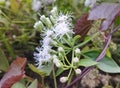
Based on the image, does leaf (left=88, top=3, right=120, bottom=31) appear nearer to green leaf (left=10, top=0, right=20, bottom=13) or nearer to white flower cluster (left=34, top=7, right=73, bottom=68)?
white flower cluster (left=34, top=7, right=73, bottom=68)

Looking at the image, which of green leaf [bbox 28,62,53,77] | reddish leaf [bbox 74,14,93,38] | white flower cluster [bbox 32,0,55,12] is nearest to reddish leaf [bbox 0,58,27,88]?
green leaf [bbox 28,62,53,77]

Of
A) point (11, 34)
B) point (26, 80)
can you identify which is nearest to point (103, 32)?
point (26, 80)

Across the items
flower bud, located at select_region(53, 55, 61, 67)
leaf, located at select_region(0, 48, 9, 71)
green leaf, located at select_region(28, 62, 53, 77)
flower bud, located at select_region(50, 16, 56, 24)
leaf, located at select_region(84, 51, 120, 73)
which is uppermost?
flower bud, located at select_region(50, 16, 56, 24)

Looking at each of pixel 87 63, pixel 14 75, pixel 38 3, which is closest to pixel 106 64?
pixel 87 63

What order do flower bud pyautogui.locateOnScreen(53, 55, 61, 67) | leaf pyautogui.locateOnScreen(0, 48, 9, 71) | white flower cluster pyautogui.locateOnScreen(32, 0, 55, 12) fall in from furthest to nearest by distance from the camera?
white flower cluster pyautogui.locateOnScreen(32, 0, 55, 12), leaf pyautogui.locateOnScreen(0, 48, 9, 71), flower bud pyautogui.locateOnScreen(53, 55, 61, 67)

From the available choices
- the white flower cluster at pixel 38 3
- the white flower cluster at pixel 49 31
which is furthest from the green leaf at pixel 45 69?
the white flower cluster at pixel 38 3

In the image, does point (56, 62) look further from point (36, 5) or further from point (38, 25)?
point (36, 5)
